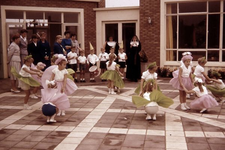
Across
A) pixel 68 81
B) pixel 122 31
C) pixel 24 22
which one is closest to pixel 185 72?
pixel 68 81

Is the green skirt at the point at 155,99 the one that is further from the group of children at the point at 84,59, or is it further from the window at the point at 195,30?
the window at the point at 195,30

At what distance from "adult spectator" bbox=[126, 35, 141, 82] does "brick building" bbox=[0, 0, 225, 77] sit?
5.33ft

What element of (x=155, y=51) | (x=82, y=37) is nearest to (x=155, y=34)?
(x=155, y=51)

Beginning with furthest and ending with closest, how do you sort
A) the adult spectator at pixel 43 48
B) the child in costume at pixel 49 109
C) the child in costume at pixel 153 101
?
the adult spectator at pixel 43 48, the child in costume at pixel 153 101, the child in costume at pixel 49 109

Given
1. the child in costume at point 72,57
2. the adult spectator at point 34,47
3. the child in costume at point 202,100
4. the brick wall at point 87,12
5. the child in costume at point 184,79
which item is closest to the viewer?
the child in costume at point 202,100

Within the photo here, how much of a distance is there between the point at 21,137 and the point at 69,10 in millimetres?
10815

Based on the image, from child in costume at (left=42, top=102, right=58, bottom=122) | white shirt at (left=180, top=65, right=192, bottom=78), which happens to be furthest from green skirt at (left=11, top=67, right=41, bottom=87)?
white shirt at (left=180, top=65, right=192, bottom=78)

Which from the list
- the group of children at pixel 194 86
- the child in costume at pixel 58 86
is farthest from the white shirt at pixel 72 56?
the group of children at pixel 194 86

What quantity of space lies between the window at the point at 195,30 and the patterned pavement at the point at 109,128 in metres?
5.96

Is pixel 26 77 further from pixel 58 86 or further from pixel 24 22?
pixel 24 22

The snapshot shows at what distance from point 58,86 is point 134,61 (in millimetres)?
6205

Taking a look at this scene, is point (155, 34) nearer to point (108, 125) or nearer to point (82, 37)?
point (82, 37)

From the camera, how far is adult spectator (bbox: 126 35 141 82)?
42.9ft

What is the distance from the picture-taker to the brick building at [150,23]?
13.8 meters
